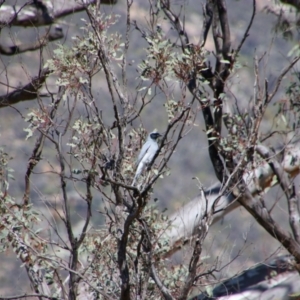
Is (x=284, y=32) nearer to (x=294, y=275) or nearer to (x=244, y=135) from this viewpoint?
(x=244, y=135)

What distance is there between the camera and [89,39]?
4609 millimetres

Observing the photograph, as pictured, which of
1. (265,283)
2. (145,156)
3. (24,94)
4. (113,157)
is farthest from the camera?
(265,283)

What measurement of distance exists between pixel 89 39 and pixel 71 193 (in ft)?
30.9

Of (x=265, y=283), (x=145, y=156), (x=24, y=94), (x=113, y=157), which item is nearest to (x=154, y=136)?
(x=145, y=156)

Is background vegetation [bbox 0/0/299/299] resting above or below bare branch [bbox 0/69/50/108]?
below

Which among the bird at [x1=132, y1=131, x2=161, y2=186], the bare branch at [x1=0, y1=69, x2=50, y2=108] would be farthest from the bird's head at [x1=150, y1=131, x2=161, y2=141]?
the bare branch at [x1=0, y1=69, x2=50, y2=108]

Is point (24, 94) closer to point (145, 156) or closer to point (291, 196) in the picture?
point (145, 156)

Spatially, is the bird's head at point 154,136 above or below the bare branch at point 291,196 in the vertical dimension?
below

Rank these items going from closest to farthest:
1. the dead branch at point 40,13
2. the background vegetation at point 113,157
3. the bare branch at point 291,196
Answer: the background vegetation at point 113,157
the dead branch at point 40,13
the bare branch at point 291,196

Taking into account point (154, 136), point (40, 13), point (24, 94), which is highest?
point (40, 13)

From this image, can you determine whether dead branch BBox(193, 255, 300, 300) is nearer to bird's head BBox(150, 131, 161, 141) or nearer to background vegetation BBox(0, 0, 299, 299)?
background vegetation BBox(0, 0, 299, 299)

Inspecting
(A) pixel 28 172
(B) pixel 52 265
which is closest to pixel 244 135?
(A) pixel 28 172

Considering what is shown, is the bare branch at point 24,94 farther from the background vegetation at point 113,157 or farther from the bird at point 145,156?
the bird at point 145,156

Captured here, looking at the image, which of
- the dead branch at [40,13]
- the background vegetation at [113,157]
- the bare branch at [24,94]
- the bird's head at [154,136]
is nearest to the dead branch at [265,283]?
the background vegetation at [113,157]
